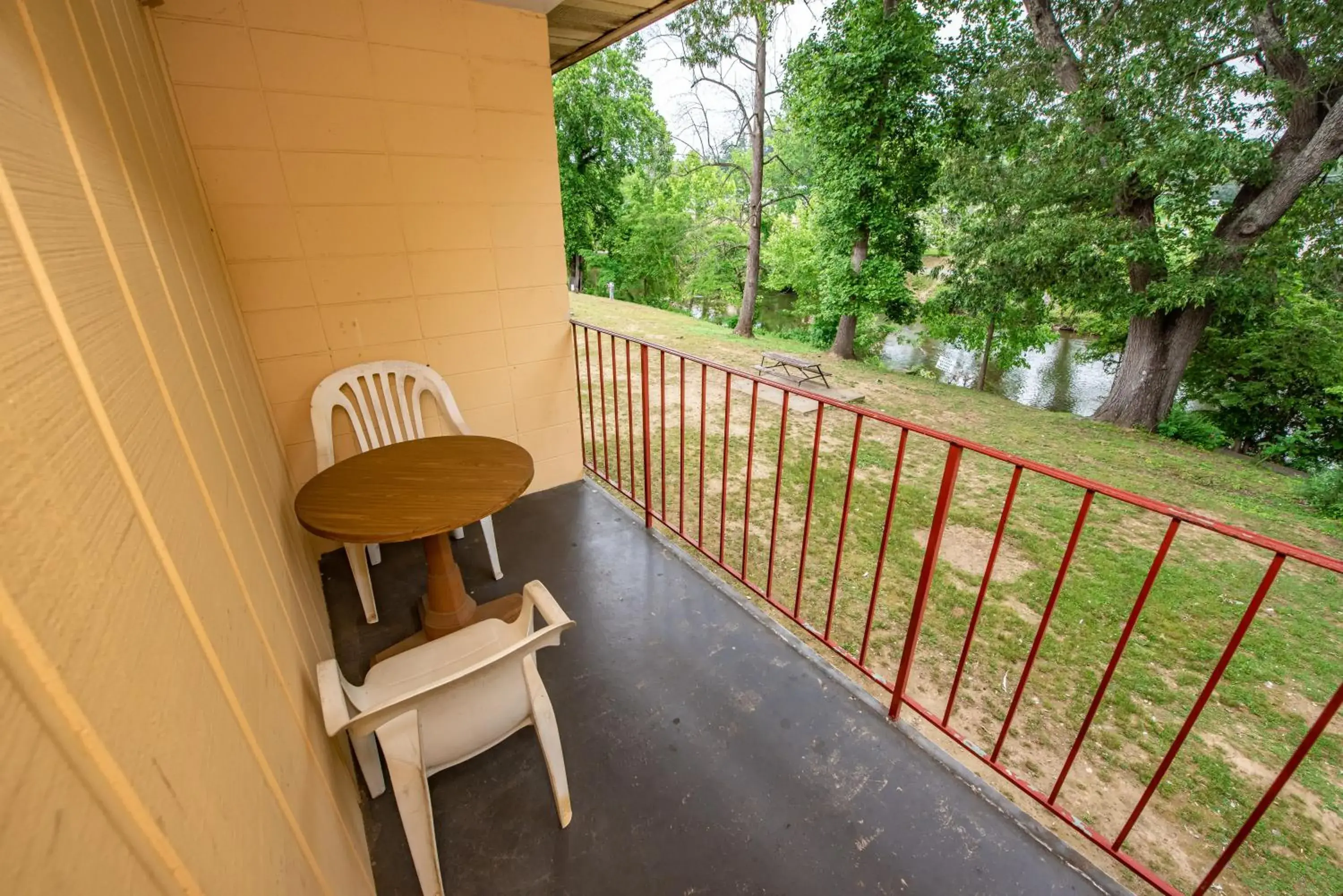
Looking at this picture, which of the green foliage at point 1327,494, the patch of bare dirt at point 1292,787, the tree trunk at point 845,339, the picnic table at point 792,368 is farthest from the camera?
the tree trunk at point 845,339

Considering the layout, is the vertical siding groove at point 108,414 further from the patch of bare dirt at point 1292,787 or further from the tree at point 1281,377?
the tree at point 1281,377

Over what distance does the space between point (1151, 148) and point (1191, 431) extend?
4.31 meters

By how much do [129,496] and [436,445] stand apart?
1838 millimetres

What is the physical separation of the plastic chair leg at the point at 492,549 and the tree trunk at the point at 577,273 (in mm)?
15604

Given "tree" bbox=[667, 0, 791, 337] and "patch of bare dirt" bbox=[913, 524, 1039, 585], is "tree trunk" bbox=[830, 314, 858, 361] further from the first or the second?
"patch of bare dirt" bbox=[913, 524, 1039, 585]

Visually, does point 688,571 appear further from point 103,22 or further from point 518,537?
point 103,22

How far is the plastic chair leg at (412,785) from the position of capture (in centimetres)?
123

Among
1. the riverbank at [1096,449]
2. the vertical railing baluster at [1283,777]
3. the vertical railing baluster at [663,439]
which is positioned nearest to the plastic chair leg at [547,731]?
the vertical railing baluster at [663,439]

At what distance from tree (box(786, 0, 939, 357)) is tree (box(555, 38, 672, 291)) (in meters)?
7.00

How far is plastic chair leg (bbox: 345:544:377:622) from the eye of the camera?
2.24 meters

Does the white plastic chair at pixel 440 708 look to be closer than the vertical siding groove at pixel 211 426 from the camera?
No

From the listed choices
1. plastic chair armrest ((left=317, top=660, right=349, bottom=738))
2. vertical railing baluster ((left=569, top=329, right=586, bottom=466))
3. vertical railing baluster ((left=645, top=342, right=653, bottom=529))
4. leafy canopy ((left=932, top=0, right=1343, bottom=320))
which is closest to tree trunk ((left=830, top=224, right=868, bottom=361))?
leafy canopy ((left=932, top=0, right=1343, bottom=320))

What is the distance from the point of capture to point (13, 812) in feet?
0.80

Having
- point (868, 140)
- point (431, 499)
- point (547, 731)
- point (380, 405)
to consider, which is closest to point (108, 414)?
point (547, 731)
